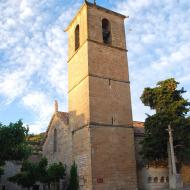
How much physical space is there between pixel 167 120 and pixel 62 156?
13.4 m

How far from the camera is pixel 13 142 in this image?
27.6m

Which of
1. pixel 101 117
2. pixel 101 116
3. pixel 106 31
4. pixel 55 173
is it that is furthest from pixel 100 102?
→ pixel 106 31

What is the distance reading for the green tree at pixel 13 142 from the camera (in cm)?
2723

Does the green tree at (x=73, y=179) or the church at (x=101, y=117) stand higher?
the church at (x=101, y=117)

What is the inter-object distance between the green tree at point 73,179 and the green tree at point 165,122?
7107mm

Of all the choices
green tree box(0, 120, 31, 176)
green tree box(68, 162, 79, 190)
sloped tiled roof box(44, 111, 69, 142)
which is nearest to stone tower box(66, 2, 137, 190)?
green tree box(68, 162, 79, 190)

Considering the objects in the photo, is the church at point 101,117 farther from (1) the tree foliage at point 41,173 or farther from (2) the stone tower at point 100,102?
(1) the tree foliage at point 41,173

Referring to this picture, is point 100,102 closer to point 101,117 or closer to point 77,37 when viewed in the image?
point 101,117

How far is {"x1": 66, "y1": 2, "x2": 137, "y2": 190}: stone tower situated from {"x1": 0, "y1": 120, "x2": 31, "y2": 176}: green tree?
6.30 meters

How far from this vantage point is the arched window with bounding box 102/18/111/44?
37.1 m

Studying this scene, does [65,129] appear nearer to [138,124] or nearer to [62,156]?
[62,156]

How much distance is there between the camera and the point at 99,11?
3688 cm

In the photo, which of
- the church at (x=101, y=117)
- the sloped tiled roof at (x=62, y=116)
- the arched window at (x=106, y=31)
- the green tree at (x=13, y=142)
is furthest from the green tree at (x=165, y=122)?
the green tree at (x=13, y=142)

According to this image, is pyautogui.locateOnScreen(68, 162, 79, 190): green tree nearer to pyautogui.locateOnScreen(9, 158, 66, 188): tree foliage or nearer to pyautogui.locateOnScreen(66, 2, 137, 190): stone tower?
pyautogui.locateOnScreen(66, 2, 137, 190): stone tower
